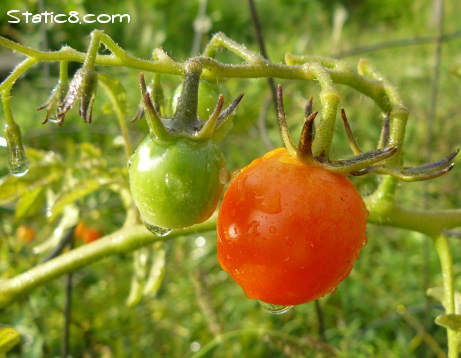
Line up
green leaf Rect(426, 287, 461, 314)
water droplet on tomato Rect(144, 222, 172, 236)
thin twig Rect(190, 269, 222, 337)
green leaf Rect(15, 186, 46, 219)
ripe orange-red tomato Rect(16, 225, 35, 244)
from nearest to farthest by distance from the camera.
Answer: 1. water droplet on tomato Rect(144, 222, 172, 236)
2. green leaf Rect(426, 287, 461, 314)
3. green leaf Rect(15, 186, 46, 219)
4. thin twig Rect(190, 269, 222, 337)
5. ripe orange-red tomato Rect(16, 225, 35, 244)

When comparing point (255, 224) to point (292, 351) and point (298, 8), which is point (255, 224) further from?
point (298, 8)

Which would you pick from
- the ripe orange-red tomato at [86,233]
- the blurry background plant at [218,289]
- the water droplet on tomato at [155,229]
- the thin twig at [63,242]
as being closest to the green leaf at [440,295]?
the blurry background plant at [218,289]

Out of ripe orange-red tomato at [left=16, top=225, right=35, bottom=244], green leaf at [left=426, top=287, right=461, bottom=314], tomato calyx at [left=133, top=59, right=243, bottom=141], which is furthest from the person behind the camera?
ripe orange-red tomato at [left=16, top=225, right=35, bottom=244]

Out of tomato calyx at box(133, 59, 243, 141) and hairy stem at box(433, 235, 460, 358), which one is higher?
tomato calyx at box(133, 59, 243, 141)

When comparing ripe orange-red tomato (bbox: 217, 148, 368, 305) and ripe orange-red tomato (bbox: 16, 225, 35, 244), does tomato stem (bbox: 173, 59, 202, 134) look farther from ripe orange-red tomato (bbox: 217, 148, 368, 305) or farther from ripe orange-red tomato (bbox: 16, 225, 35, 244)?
ripe orange-red tomato (bbox: 16, 225, 35, 244)

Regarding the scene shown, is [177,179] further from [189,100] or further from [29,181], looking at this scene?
[29,181]

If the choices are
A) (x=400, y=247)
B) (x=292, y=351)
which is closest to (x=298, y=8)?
(x=400, y=247)

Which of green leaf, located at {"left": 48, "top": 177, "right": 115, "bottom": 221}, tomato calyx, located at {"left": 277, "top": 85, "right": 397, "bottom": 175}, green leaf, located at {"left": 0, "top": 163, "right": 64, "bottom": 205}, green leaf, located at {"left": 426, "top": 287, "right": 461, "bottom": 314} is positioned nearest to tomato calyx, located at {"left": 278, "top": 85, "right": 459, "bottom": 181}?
tomato calyx, located at {"left": 277, "top": 85, "right": 397, "bottom": 175}
